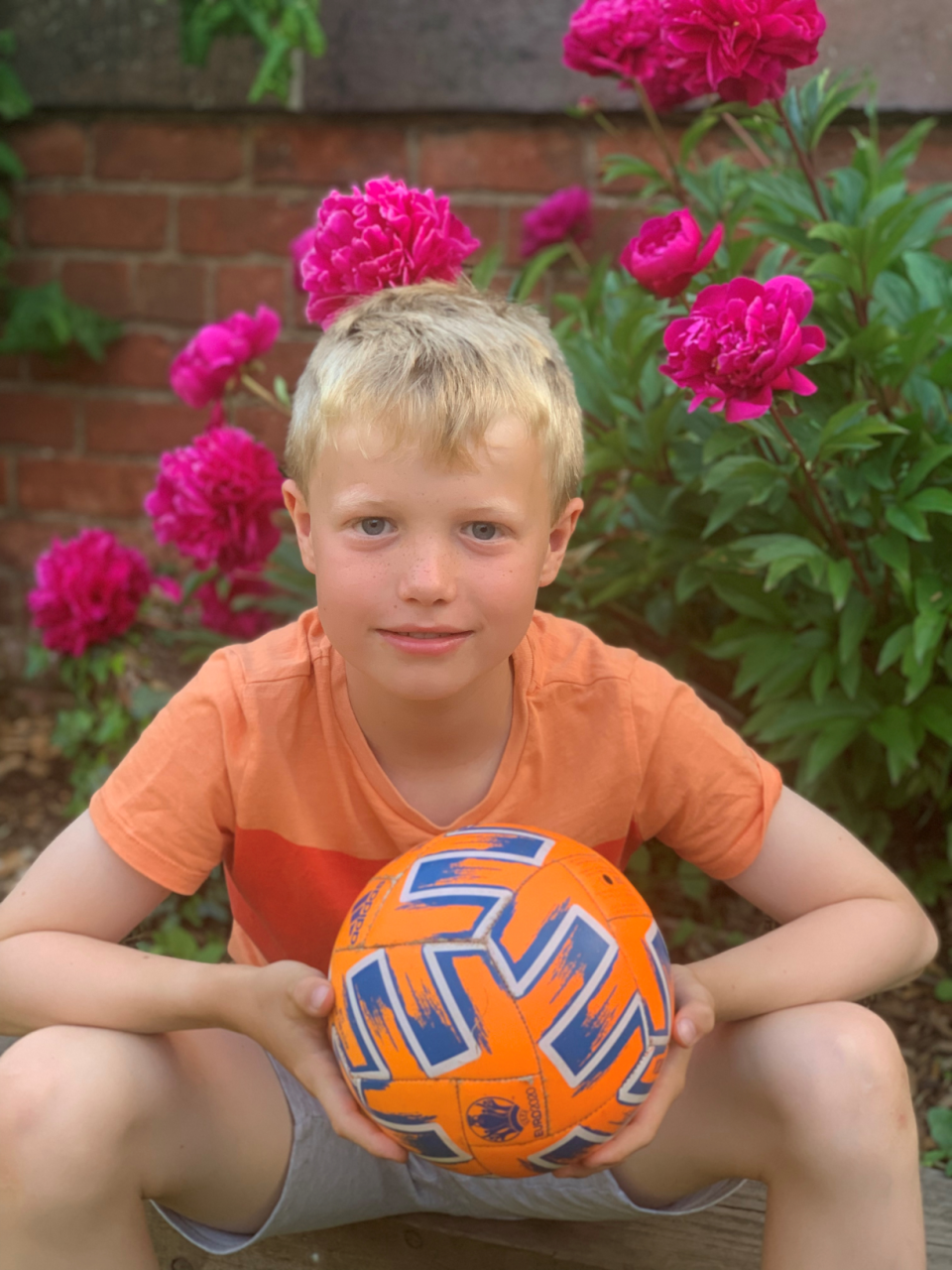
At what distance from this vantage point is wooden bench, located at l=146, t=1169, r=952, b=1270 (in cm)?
181

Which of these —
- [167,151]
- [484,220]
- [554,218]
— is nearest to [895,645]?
[554,218]

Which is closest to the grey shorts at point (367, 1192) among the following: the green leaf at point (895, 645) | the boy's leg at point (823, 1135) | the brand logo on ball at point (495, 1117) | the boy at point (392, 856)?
the boy at point (392, 856)

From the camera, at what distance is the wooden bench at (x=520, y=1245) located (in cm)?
181

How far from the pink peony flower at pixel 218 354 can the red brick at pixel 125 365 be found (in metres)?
1.15

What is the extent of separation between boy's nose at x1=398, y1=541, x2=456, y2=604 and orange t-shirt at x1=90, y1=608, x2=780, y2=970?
350 millimetres

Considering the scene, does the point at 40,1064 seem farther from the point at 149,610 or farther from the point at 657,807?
the point at 149,610

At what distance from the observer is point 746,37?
6.01 ft

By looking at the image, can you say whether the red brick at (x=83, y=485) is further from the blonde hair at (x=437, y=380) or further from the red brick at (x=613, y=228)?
the blonde hair at (x=437, y=380)

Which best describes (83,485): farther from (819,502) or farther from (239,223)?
(819,502)

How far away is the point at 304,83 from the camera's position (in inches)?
132

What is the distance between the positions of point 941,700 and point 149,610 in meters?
1.98

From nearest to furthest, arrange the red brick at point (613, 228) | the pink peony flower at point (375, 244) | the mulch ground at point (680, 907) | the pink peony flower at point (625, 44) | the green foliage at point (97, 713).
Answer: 1. the pink peony flower at point (375, 244)
2. the pink peony flower at point (625, 44)
3. the mulch ground at point (680, 907)
4. the green foliage at point (97, 713)
5. the red brick at point (613, 228)

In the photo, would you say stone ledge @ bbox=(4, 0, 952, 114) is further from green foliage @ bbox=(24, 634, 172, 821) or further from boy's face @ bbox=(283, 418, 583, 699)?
boy's face @ bbox=(283, 418, 583, 699)

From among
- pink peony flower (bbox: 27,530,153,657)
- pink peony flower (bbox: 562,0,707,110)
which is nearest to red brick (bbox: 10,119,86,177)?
pink peony flower (bbox: 27,530,153,657)
